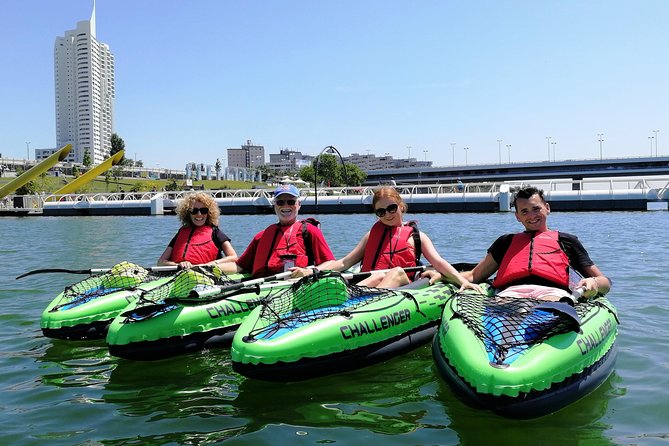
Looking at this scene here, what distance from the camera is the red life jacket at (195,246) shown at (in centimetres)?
786

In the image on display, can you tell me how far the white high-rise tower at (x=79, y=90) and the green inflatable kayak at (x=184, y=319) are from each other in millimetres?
172982

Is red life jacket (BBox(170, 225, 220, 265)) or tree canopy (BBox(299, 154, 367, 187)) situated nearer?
red life jacket (BBox(170, 225, 220, 265))

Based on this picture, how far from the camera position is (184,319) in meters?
5.98

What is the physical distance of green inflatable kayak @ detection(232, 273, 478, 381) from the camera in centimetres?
498

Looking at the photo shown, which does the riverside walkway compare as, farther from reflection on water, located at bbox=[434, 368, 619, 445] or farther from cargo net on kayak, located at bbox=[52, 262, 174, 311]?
reflection on water, located at bbox=[434, 368, 619, 445]

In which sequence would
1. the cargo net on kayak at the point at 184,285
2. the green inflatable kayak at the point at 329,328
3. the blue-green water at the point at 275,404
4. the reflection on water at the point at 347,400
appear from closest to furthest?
1. the blue-green water at the point at 275,404
2. the reflection on water at the point at 347,400
3. the green inflatable kayak at the point at 329,328
4. the cargo net on kayak at the point at 184,285

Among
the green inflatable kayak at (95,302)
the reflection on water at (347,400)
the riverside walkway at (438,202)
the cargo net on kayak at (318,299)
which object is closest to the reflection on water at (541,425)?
the reflection on water at (347,400)

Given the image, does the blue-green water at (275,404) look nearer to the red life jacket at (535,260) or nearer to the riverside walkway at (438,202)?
the red life jacket at (535,260)

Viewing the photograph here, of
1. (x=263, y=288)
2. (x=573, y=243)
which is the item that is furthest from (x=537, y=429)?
(x=263, y=288)

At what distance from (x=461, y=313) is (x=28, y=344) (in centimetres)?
526

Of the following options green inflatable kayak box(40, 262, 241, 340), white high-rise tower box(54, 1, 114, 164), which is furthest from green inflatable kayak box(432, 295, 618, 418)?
white high-rise tower box(54, 1, 114, 164)

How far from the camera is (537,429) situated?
14.1ft

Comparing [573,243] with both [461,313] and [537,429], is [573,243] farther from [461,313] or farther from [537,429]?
[537,429]

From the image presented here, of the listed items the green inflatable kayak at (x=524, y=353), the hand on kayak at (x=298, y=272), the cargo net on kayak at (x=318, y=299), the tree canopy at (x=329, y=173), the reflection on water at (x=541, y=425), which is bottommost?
the reflection on water at (x=541, y=425)
